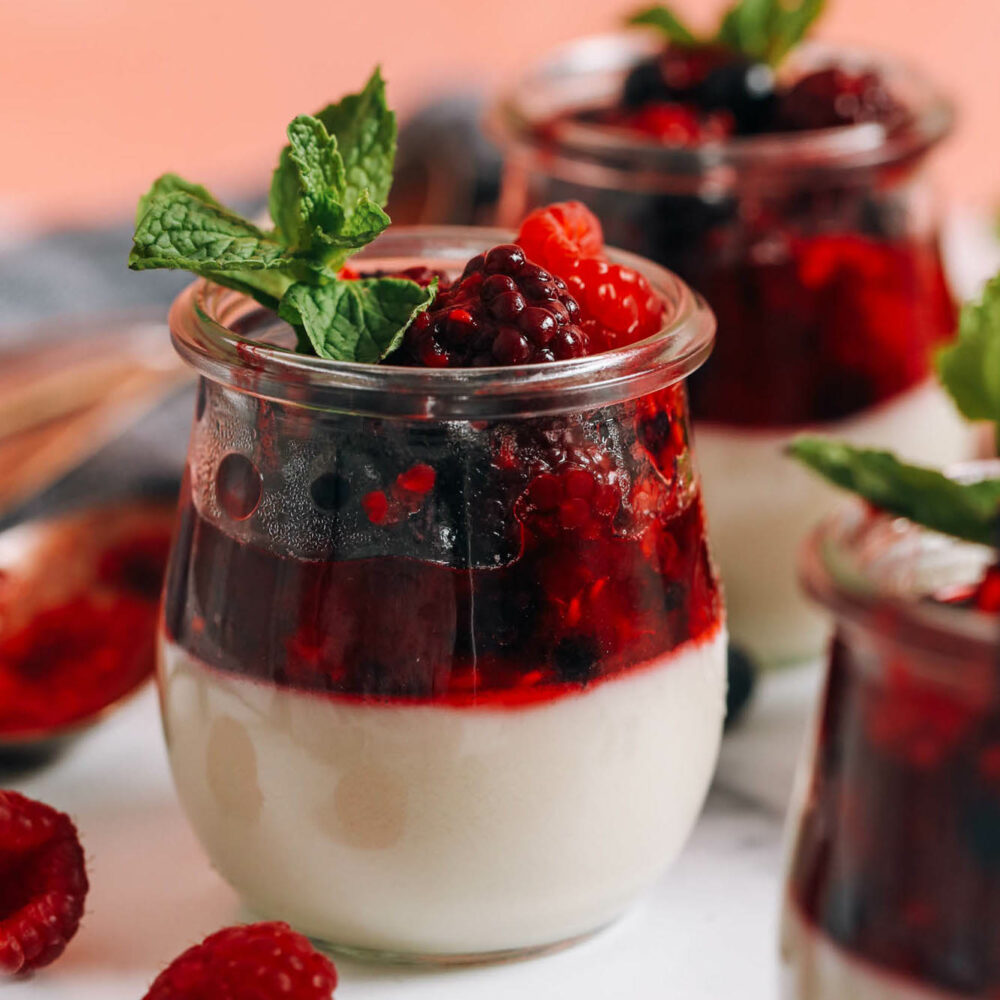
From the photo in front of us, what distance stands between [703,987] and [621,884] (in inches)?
3.0

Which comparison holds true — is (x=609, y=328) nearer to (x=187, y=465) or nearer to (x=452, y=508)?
(x=452, y=508)

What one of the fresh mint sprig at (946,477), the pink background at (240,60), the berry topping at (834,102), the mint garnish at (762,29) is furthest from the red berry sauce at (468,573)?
the pink background at (240,60)

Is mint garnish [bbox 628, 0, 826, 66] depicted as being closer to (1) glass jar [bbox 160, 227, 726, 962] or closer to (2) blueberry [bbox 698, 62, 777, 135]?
(2) blueberry [bbox 698, 62, 777, 135]

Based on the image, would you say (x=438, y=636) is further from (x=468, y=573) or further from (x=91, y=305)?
(x=91, y=305)

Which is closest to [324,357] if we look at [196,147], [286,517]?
[286,517]

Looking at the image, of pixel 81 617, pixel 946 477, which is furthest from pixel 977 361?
pixel 81 617

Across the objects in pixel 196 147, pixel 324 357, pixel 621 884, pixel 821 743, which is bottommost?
pixel 196 147

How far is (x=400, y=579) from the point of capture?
2.61 ft

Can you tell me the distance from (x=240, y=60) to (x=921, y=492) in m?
3.43

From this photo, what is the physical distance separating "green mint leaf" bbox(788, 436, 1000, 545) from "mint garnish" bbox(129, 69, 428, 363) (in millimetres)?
242

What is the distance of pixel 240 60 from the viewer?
3850mm

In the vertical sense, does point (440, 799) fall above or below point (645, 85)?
below

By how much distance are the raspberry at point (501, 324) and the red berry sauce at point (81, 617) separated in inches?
19.2

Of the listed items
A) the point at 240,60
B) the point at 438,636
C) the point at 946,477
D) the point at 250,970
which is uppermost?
the point at 946,477
